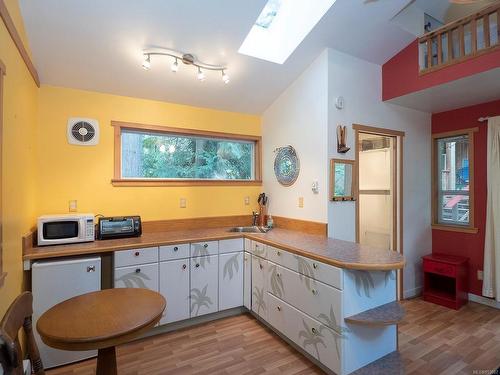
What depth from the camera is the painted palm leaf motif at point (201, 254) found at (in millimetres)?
2621

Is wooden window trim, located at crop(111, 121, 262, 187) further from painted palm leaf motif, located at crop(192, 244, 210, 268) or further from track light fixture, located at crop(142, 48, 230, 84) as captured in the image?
painted palm leaf motif, located at crop(192, 244, 210, 268)

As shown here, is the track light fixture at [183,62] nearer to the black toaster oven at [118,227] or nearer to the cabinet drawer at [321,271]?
the black toaster oven at [118,227]

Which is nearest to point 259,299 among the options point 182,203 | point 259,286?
point 259,286

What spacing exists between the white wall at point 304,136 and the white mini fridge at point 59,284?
78.9 inches

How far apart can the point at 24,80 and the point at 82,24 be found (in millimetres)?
607

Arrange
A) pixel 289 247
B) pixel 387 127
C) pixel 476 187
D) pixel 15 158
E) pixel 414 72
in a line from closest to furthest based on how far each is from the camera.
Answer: pixel 15 158 < pixel 289 247 < pixel 414 72 < pixel 387 127 < pixel 476 187

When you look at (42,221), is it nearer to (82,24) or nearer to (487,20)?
(82,24)

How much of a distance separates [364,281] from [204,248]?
1.47 m

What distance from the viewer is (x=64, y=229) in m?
2.32

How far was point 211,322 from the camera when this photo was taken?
2.76m

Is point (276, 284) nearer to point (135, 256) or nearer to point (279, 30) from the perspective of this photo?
point (135, 256)

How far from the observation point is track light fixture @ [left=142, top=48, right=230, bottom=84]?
2.37 meters

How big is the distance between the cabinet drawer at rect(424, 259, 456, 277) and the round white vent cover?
4.01 m

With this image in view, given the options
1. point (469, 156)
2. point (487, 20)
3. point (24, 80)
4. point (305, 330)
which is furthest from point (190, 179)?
point (469, 156)
